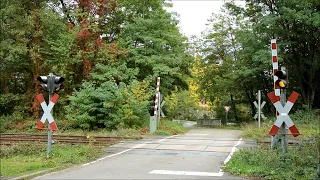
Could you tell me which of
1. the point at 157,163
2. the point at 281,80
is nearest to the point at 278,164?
the point at 281,80

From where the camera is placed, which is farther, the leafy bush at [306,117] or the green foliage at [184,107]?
the green foliage at [184,107]

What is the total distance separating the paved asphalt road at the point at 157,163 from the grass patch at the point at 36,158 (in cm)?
58

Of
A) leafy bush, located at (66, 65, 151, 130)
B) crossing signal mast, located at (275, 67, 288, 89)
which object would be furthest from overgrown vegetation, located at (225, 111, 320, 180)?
leafy bush, located at (66, 65, 151, 130)

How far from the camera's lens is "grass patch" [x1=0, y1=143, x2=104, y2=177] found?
877 centimetres

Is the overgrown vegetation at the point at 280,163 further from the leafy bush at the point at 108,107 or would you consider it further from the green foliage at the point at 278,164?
the leafy bush at the point at 108,107

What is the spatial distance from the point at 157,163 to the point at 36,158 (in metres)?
4.01

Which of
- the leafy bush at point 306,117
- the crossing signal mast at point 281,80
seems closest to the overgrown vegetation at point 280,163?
the crossing signal mast at point 281,80

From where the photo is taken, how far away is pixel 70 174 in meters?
8.08

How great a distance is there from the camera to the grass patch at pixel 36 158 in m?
8.77

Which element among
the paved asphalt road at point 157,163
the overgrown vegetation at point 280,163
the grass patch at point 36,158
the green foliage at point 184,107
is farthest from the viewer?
the green foliage at point 184,107

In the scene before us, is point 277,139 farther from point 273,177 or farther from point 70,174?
point 70,174

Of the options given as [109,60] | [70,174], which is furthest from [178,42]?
[70,174]

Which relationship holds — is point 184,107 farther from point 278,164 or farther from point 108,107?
point 278,164

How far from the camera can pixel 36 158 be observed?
10.5 metres
